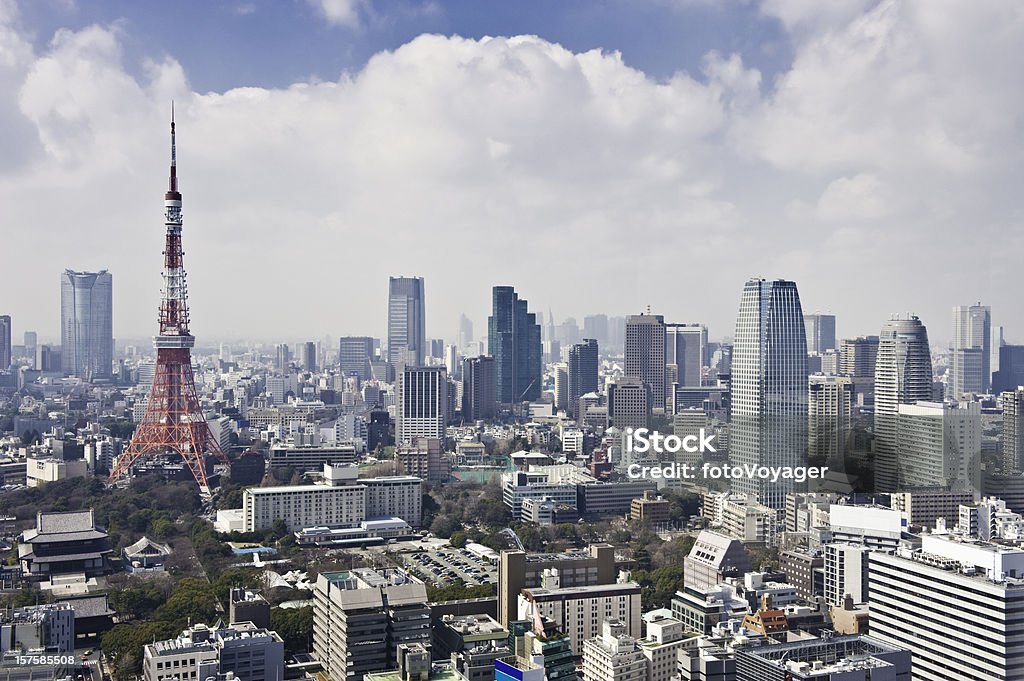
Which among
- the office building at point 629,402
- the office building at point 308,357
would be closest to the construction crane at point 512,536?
the office building at point 629,402

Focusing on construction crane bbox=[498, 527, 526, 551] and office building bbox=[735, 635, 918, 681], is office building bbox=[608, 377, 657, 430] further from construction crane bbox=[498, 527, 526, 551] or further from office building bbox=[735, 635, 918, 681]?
office building bbox=[735, 635, 918, 681]

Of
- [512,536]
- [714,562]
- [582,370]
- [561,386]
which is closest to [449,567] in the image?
[512,536]

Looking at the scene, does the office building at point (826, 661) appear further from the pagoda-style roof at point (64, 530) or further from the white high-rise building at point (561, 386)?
the white high-rise building at point (561, 386)

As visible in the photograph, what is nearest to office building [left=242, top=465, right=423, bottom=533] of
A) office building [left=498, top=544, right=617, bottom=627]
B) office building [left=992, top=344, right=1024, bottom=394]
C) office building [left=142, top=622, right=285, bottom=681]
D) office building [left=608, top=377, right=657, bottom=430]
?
office building [left=498, top=544, right=617, bottom=627]

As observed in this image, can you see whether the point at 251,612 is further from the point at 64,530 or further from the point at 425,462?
the point at 425,462

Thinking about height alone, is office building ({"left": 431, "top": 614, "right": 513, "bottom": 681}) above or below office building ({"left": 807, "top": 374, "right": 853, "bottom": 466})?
below

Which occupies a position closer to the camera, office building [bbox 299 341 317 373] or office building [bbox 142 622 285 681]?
office building [bbox 142 622 285 681]

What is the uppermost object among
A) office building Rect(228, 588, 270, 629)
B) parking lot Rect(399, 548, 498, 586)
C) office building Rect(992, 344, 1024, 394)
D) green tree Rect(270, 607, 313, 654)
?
office building Rect(992, 344, 1024, 394)

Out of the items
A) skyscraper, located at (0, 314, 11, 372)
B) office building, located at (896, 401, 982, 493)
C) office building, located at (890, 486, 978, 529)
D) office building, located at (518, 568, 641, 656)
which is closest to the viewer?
office building, located at (518, 568, 641, 656)
